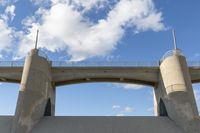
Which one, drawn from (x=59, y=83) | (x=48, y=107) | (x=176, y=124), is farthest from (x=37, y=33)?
(x=176, y=124)

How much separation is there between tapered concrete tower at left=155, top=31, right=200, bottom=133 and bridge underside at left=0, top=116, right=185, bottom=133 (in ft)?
3.95

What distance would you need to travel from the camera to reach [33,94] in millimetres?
31891

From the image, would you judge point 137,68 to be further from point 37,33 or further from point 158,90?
point 37,33

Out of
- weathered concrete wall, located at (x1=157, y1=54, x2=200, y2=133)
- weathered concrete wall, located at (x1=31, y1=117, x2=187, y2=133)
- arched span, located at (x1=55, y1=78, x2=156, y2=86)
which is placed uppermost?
arched span, located at (x1=55, y1=78, x2=156, y2=86)

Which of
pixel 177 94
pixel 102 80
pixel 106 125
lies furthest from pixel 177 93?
pixel 102 80

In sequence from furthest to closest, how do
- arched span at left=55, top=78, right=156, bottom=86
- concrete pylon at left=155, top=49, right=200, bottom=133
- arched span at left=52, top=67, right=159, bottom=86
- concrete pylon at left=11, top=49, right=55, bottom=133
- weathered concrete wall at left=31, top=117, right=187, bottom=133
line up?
arched span at left=55, top=78, right=156, bottom=86
arched span at left=52, top=67, right=159, bottom=86
concrete pylon at left=155, top=49, right=200, bottom=133
weathered concrete wall at left=31, top=117, right=187, bottom=133
concrete pylon at left=11, top=49, right=55, bottom=133

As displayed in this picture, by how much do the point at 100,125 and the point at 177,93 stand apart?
9.49 meters

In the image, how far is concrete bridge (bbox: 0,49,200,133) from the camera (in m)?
30.5

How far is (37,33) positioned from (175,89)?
19990 mm

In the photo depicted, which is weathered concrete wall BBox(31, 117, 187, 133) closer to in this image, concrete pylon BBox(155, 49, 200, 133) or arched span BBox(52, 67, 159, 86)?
concrete pylon BBox(155, 49, 200, 133)

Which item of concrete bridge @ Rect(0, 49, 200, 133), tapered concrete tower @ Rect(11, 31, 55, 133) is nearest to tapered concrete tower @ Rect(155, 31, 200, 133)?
concrete bridge @ Rect(0, 49, 200, 133)

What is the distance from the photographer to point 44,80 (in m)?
34.7

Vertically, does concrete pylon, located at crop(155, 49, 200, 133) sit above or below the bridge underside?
above

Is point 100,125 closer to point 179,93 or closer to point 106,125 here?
point 106,125
